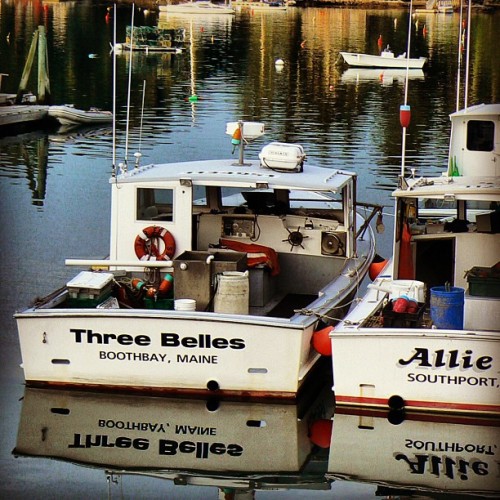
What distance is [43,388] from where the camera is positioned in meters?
13.0

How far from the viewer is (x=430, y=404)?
12.3 metres

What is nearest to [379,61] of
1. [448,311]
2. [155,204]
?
[155,204]

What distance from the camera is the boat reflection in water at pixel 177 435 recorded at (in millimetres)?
12086

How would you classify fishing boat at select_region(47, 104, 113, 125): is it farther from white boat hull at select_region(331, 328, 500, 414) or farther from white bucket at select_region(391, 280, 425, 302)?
white boat hull at select_region(331, 328, 500, 414)

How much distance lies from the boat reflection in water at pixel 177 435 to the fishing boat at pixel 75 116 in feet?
64.2

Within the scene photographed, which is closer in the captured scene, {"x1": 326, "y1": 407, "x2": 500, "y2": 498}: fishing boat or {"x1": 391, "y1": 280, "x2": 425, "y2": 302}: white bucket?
{"x1": 326, "y1": 407, "x2": 500, "y2": 498}: fishing boat

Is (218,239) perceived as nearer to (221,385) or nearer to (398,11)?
(221,385)

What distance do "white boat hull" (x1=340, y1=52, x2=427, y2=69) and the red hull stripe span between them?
36547 mm

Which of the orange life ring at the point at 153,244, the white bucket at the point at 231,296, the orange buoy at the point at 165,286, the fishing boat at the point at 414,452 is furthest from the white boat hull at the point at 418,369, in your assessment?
the orange life ring at the point at 153,244

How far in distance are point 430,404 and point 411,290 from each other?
3.64ft

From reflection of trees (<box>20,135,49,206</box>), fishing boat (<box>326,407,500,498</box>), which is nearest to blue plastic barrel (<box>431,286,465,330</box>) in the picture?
fishing boat (<box>326,407,500,498</box>)

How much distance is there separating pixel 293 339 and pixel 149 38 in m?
→ 45.4

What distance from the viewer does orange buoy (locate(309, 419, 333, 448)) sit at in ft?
41.4

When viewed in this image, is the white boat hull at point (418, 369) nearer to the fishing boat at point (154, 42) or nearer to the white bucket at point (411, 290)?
the white bucket at point (411, 290)
